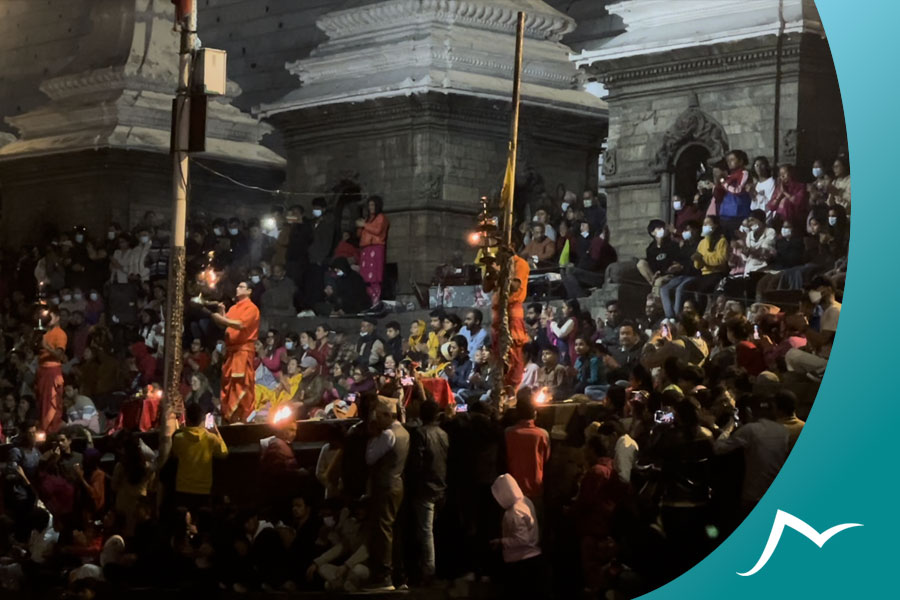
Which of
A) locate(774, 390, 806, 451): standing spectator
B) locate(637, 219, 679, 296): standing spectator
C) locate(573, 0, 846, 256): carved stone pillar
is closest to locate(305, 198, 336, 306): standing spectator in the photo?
locate(573, 0, 846, 256): carved stone pillar

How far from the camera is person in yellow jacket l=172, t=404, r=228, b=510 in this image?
14109 mm

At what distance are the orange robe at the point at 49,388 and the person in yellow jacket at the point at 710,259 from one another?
21.1 feet

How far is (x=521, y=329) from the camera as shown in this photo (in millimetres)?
14352

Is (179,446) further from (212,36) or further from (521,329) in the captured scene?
(212,36)

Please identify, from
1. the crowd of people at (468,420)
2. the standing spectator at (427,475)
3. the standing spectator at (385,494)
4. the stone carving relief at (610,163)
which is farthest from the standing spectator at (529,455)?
the stone carving relief at (610,163)

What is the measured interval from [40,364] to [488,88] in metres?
4.95

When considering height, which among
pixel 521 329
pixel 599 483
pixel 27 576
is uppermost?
pixel 521 329

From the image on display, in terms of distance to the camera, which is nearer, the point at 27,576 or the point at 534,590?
the point at 534,590

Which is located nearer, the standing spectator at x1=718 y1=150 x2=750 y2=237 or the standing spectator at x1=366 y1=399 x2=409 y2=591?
the standing spectator at x1=366 y1=399 x2=409 y2=591

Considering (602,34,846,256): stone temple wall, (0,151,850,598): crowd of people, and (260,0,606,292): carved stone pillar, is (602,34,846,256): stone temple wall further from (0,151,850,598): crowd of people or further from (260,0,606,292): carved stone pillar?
(260,0,606,292): carved stone pillar

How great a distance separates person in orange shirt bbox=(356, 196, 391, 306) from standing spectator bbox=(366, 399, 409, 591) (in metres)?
4.19

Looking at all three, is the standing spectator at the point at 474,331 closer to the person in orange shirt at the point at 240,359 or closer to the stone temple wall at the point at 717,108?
the stone temple wall at the point at 717,108

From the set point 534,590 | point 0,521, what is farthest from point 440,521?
point 0,521

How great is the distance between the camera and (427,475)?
1300 centimetres
